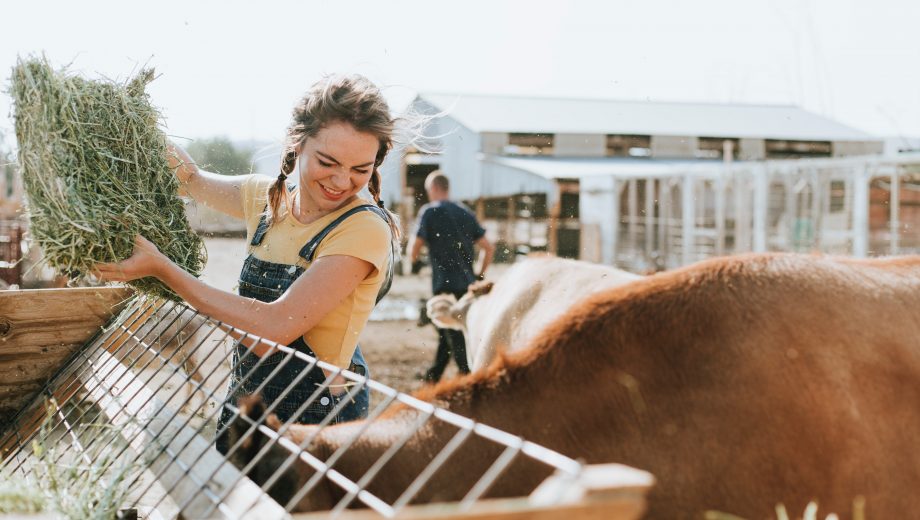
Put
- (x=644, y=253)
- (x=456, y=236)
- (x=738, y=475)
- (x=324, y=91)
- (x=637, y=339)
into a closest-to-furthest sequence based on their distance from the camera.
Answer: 1. (x=738, y=475)
2. (x=637, y=339)
3. (x=324, y=91)
4. (x=456, y=236)
5. (x=644, y=253)

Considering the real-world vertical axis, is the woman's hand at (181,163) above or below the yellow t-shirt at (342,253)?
above

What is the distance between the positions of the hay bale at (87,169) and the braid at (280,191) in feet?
1.24

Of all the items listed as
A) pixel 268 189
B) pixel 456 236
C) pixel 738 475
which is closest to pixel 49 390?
pixel 268 189

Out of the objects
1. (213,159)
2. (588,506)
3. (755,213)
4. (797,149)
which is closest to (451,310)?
(213,159)

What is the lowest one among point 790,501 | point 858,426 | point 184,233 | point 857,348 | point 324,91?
point 790,501

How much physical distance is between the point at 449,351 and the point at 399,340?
3.35m

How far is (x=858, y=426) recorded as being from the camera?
87.0 inches

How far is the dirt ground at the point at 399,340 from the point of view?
9492 millimetres

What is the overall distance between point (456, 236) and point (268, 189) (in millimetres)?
5769

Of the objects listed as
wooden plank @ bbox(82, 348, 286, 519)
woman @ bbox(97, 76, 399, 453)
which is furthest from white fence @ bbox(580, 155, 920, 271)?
wooden plank @ bbox(82, 348, 286, 519)

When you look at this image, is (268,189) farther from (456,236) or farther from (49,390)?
(456,236)

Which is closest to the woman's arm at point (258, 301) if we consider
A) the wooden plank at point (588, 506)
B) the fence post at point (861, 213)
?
the wooden plank at point (588, 506)

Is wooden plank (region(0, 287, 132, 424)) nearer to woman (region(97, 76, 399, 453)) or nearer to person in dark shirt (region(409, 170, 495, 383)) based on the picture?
woman (region(97, 76, 399, 453))

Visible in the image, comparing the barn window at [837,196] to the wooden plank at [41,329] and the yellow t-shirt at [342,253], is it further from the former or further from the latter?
the wooden plank at [41,329]
